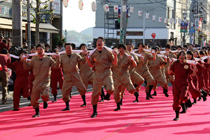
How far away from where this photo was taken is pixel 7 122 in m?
8.38

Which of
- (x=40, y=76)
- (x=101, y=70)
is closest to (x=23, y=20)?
(x=40, y=76)

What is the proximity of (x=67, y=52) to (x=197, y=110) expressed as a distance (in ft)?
12.5

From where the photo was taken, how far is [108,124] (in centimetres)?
802

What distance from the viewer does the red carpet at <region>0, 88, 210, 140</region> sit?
22.7ft

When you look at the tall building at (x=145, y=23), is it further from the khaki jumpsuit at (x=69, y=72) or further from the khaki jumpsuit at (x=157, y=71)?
the khaki jumpsuit at (x=69, y=72)

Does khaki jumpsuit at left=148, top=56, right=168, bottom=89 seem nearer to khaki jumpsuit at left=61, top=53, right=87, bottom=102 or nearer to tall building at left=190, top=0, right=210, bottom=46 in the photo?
khaki jumpsuit at left=61, top=53, right=87, bottom=102

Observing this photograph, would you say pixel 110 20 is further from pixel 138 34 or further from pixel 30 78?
pixel 30 78

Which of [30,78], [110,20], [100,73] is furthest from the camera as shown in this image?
[110,20]

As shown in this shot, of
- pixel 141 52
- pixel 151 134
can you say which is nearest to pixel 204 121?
pixel 151 134

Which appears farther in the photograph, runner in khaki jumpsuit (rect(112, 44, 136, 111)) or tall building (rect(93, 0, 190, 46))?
tall building (rect(93, 0, 190, 46))

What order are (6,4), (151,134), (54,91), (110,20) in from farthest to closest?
1. (110,20)
2. (6,4)
3. (54,91)
4. (151,134)

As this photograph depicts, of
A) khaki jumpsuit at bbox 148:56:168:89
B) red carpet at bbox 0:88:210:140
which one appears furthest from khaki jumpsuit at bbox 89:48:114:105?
khaki jumpsuit at bbox 148:56:168:89

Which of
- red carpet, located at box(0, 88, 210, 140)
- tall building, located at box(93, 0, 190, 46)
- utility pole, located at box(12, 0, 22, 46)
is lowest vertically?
red carpet, located at box(0, 88, 210, 140)

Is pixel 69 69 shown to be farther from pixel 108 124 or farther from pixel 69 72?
pixel 108 124
